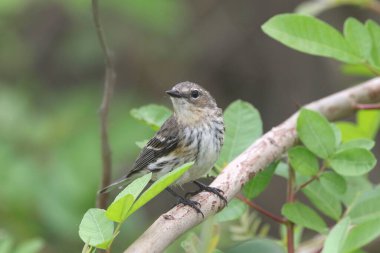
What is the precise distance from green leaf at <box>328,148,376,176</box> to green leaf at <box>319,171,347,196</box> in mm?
44

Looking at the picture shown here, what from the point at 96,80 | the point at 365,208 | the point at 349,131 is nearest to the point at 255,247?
the point at 365,208

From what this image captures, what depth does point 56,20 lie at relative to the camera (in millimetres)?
8930

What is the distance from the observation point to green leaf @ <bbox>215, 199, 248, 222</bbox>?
96.3 inches

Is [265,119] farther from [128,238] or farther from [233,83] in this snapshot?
[128,238]

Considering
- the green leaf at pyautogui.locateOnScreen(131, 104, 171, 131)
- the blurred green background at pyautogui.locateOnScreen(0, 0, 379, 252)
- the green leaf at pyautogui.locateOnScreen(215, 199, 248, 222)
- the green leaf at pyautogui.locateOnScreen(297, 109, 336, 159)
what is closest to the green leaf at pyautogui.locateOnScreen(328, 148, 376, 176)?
the green leaf at pyautogui.locateOnScreen(297, 109, 336, 159)

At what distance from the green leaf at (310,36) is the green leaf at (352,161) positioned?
0.37 meters

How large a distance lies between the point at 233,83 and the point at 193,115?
6.26 meters

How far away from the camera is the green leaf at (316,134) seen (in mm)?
2498

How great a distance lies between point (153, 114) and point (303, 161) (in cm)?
68

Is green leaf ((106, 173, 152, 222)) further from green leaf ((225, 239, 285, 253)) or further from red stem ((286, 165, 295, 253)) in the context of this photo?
red stem ((286, 165, 295, 253))

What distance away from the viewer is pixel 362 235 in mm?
1948

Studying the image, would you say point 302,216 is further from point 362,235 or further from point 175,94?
point 175,94

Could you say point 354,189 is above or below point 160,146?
below

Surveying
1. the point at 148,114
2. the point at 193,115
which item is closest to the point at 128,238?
the point at 193,115
